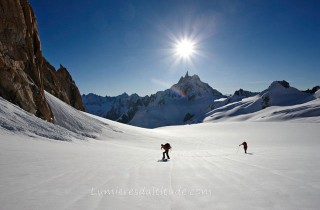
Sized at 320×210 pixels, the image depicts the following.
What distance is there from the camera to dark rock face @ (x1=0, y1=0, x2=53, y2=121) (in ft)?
72.6

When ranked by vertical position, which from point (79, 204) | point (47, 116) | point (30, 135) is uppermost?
point (47, 116)

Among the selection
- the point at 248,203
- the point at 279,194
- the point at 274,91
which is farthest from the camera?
the point at 274,91

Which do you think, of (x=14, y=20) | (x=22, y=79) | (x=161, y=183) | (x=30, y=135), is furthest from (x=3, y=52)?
(x=161, y=183)

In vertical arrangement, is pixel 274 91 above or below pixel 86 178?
above

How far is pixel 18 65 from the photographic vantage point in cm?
2538

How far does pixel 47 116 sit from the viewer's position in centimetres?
2544

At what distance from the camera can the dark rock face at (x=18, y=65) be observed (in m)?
22.1

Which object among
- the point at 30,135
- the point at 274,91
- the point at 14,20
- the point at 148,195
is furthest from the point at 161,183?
the point at 274,91

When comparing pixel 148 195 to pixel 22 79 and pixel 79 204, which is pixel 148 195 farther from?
pixel 22 79

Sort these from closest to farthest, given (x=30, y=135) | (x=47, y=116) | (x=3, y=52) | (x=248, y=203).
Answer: (x=248, y=203), (x=30, y=135), (x=3, y=52), (x=47, y=116)

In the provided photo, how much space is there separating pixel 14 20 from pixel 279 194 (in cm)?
3291

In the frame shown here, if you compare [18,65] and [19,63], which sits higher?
[19,63]

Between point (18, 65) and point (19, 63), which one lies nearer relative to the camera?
point (18, 65)

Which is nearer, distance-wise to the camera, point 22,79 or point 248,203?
point 248,203
